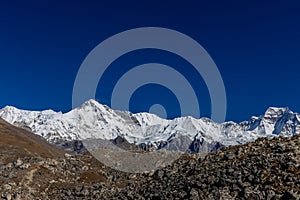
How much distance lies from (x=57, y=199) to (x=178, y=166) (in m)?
19.3

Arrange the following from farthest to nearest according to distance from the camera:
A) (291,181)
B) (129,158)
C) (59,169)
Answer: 1. (129,158)
2. (59,169)
3. (291,181)

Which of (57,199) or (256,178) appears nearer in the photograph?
(256,178)

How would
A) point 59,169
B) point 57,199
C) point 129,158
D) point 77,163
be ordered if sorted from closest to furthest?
point 57,199 → point 59,169 → point 77,163 → point 129,158

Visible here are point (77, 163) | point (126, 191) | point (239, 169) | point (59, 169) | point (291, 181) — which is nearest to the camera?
point (291, 181)

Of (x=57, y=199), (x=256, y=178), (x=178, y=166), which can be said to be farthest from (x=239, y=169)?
(x=57, y=199)

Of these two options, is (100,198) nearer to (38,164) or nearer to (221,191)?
(221,191)

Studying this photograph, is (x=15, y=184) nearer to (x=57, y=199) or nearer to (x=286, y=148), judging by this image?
(x=57, y=199)

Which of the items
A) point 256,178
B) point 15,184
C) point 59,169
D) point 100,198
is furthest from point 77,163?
point 256,178

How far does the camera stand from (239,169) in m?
39.2

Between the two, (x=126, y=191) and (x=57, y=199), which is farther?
(x=57, y=199)

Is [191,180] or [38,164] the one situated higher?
[38,164]

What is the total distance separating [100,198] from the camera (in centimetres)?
Answer: 5059

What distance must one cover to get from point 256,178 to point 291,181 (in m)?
3.03

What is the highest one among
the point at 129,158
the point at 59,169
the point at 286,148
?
the point at 129,158
